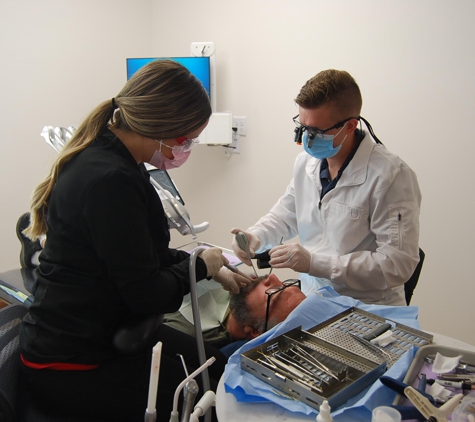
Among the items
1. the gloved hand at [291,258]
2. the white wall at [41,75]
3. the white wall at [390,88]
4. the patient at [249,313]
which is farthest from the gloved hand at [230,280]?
the white wall at [41,75]

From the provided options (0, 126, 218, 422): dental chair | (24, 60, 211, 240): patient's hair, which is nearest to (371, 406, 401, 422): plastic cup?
(0, 126, 218, 422): dental chair

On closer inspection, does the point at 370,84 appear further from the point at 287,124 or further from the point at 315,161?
the point at 315,161

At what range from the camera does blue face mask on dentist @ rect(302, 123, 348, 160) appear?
163 centimetres

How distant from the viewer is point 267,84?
299 centimetres

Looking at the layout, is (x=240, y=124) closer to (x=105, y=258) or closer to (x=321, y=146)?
(x=321, y=146)

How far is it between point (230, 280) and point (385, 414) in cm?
86

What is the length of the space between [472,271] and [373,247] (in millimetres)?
910

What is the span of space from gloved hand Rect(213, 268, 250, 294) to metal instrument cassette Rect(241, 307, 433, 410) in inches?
18.1

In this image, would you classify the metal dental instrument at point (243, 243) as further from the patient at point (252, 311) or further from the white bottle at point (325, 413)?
the white bottle at point (325, 413)

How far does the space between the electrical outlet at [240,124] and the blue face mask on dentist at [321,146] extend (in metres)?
1.52

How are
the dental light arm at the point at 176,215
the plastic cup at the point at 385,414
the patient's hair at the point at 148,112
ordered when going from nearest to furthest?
the plastic cup at the point at 385,414
the patient's hair at the point at 148,112
the dental light arm at the point at 176,215

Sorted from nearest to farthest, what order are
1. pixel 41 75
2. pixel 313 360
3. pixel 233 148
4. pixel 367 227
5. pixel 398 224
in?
pixel 313 360 < pixel 398 224 < pixel 367 227 < pixel 41 75 < pixel 233 148

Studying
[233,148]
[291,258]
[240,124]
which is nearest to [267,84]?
[240,124]

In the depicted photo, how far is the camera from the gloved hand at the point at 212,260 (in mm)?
1458
